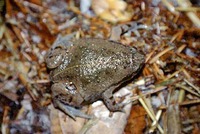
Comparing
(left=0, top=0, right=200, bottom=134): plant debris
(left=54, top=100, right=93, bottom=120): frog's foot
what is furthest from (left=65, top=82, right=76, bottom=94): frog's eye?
(left=0, top=0, right=200, bottom=134): plant debris

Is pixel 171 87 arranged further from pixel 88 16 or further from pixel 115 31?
pixel 88 16

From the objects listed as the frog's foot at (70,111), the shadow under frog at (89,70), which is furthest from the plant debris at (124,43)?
the shadow under frog at (89,70)

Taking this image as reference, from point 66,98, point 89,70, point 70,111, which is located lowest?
point 70,111

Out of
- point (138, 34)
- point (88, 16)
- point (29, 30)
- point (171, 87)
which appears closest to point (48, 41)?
point (29, 30)

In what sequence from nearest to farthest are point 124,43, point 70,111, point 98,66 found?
point 98,66
point 70,111
point 124,43

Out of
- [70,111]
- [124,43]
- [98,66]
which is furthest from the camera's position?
[124,43]

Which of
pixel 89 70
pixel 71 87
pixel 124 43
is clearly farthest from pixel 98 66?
pixel 124 43

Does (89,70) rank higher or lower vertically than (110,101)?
higher

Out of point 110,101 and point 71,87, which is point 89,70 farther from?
point 110,101
